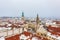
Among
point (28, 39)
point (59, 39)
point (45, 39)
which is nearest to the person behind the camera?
point (28, 39)

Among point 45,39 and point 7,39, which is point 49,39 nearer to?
point 45,39

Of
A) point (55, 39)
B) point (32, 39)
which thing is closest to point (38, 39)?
point (32, 39)

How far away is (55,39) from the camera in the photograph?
3.96 meters

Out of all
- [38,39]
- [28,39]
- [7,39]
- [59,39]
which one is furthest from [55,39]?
[7,39]

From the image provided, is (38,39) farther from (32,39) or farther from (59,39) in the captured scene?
(59,39)

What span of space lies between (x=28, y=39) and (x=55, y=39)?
94 centimetres

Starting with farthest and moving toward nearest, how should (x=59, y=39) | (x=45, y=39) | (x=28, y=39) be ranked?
(x=59, y=39), (x=45, y=39), (x=28, y=39)

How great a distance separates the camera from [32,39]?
3.50 meters

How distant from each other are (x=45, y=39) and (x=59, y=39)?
1.84 feet

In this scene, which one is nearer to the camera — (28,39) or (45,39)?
(28,39)

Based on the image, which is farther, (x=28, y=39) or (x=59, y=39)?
(x=59, y=39)

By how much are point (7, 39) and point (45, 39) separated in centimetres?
105

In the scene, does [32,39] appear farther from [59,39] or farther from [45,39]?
[59,39]

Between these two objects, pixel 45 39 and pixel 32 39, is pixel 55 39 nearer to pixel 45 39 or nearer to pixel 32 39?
pixel 45 39
